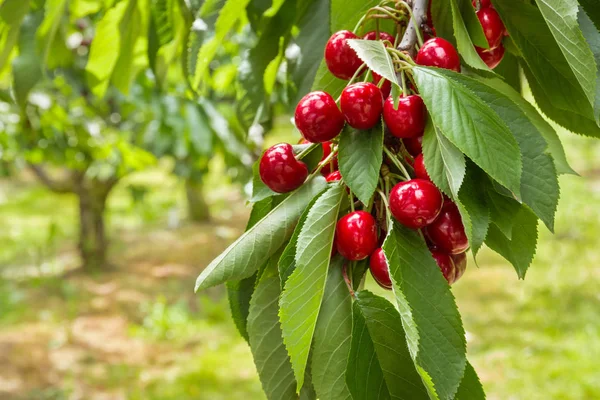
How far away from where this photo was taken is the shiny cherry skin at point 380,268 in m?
0.44

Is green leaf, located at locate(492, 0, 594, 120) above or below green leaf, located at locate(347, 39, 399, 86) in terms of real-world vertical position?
below

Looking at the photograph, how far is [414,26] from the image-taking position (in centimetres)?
50

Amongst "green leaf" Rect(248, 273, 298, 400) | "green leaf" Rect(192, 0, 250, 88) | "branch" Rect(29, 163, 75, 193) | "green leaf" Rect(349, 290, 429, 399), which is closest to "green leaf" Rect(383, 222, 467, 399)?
"green leaf" Rect(349, 290, 429, 399)

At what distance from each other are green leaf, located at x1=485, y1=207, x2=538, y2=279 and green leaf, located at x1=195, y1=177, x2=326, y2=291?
154 mm

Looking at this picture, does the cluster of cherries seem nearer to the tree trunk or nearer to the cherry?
the cherry

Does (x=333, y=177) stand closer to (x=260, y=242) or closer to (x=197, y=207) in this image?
(x=260, y=242)

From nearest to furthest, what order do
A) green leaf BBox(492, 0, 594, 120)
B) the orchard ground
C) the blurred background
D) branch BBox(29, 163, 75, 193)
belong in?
green leaf BBox(492, 0, 594, 120) → the blurred background → the orchard ground → branch BBox(29, 163, 75, 193)

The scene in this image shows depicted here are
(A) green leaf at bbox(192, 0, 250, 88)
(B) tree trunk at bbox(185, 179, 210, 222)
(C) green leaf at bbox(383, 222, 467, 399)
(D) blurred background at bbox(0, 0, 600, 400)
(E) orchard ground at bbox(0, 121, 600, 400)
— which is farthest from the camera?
(B) tree trunk at bbox(185, 179, 210, 222)

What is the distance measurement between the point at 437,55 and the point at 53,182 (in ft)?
17.4

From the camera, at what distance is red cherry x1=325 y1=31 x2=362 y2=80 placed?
521 millimetres

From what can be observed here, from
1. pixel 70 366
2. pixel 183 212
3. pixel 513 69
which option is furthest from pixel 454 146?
pixel 183 212

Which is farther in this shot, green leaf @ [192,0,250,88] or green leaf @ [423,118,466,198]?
green leaf @ [192,0,250,88]

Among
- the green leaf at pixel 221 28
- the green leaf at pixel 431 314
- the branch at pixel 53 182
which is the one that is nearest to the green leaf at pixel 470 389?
the green leaf at pixel 431 314

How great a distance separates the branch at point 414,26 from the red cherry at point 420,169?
99 millimetres
